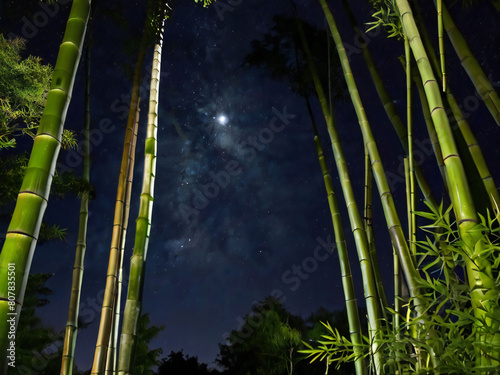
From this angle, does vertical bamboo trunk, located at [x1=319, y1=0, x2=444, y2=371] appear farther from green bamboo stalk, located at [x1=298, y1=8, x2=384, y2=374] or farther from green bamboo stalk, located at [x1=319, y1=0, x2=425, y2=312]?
green bamboo stalk, located at [x1=298, y1=8, x2=384, y2=374]

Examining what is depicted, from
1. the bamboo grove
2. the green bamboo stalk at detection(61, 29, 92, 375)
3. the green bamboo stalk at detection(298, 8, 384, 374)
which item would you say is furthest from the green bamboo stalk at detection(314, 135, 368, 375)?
the green bamboo stalk at detection(61, 29, 92, 375)

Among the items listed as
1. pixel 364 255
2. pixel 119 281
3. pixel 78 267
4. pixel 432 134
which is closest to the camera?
pixel 432 134

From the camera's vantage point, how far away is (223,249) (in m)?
12.6

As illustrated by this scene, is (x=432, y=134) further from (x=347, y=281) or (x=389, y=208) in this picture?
(x=347, y=281)

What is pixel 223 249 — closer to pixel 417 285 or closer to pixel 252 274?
pixel 252 274

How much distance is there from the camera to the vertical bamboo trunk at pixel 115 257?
320 cm

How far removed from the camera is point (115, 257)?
3.66 m

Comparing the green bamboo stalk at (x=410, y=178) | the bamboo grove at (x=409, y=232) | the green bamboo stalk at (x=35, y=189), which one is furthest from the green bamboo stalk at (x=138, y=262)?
the green bamboo stalk at (x=410, y=178)

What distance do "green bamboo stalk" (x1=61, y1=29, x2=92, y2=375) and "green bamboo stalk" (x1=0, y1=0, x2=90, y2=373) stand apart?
3.03 metres

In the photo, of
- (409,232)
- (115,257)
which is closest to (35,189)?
(409,232)

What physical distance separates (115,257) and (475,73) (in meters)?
3.35

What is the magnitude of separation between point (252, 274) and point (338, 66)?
32.3 feet

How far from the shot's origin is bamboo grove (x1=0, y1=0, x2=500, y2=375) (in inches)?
49.3

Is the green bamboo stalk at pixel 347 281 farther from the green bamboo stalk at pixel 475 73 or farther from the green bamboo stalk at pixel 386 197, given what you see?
the green bamboo stalk at pixel 475 73
